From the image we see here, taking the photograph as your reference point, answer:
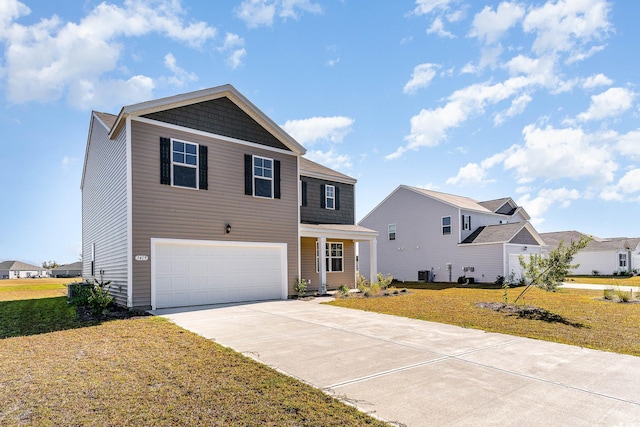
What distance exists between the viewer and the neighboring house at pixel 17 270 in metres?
76.7

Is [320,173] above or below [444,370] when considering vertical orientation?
above

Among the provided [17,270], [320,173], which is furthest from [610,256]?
[17,270]

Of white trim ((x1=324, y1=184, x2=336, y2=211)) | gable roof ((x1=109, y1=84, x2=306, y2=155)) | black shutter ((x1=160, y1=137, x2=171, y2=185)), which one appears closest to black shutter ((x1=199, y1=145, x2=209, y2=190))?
black shutter ((x1=160, y1=137, x2=171, y2=185))

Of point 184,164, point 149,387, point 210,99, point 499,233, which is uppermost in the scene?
point 210,99

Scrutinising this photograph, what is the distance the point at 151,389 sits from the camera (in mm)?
4191

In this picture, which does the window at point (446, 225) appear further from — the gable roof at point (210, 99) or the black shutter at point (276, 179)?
the black shutter at point (276, 179)

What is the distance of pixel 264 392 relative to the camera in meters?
4.11

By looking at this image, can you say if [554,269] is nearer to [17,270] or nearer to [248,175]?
[248,175]

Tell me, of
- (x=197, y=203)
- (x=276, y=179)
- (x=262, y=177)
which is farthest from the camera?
(x=276, y=179)

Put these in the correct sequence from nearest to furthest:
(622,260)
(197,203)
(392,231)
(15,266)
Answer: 1. (197,203)
2. (392,231)
3. (622,260)
4. (15,266)

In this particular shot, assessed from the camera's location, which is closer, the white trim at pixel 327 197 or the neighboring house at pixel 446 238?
the white trim at pixel 327 197

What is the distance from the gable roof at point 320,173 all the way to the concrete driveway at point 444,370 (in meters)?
9.35

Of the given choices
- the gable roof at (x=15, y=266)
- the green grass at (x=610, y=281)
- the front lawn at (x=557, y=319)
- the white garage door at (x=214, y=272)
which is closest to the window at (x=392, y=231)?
the green grass at (x=610, y=281)

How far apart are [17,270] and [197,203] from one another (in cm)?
9153
